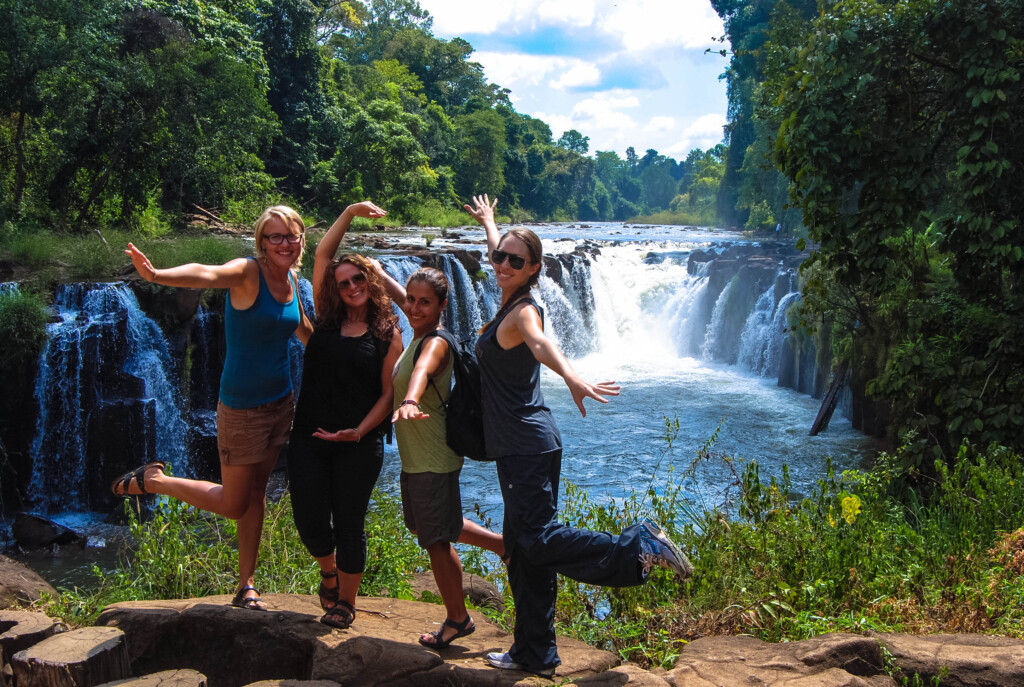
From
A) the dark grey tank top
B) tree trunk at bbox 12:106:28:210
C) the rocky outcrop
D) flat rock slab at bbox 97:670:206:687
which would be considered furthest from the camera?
tree trunk at bbox 12:106:28:210

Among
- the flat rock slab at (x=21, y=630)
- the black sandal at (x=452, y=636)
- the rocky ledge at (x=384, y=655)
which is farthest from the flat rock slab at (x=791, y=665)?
the flat rock slab at (x=21, y=630)

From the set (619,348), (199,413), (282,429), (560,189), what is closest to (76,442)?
(199,413)

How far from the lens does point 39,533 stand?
7609mm

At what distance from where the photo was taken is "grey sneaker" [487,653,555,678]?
280 cm

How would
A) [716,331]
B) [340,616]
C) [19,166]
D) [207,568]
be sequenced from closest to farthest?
1. [340,616]
2. [207,568]
3. [19,166]
4. [716,331]

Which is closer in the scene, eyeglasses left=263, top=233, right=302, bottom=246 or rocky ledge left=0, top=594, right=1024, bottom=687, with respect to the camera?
rocky ledge left=0, top=594, right=1024, bottom=687

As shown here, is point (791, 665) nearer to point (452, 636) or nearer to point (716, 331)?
point (452, 636)

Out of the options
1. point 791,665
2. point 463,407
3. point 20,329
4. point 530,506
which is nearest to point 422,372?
point 463,407

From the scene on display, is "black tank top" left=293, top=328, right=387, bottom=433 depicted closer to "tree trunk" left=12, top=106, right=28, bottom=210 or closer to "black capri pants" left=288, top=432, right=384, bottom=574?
"black capri pants" left=288, top=432, right=384, bottom=574

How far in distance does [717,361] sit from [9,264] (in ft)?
41.3

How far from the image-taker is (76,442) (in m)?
8.91

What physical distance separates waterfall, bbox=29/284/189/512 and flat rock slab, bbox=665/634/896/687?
782 cm

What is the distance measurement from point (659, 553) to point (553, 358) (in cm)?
76

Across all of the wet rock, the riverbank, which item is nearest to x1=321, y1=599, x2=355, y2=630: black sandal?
the riverbank
